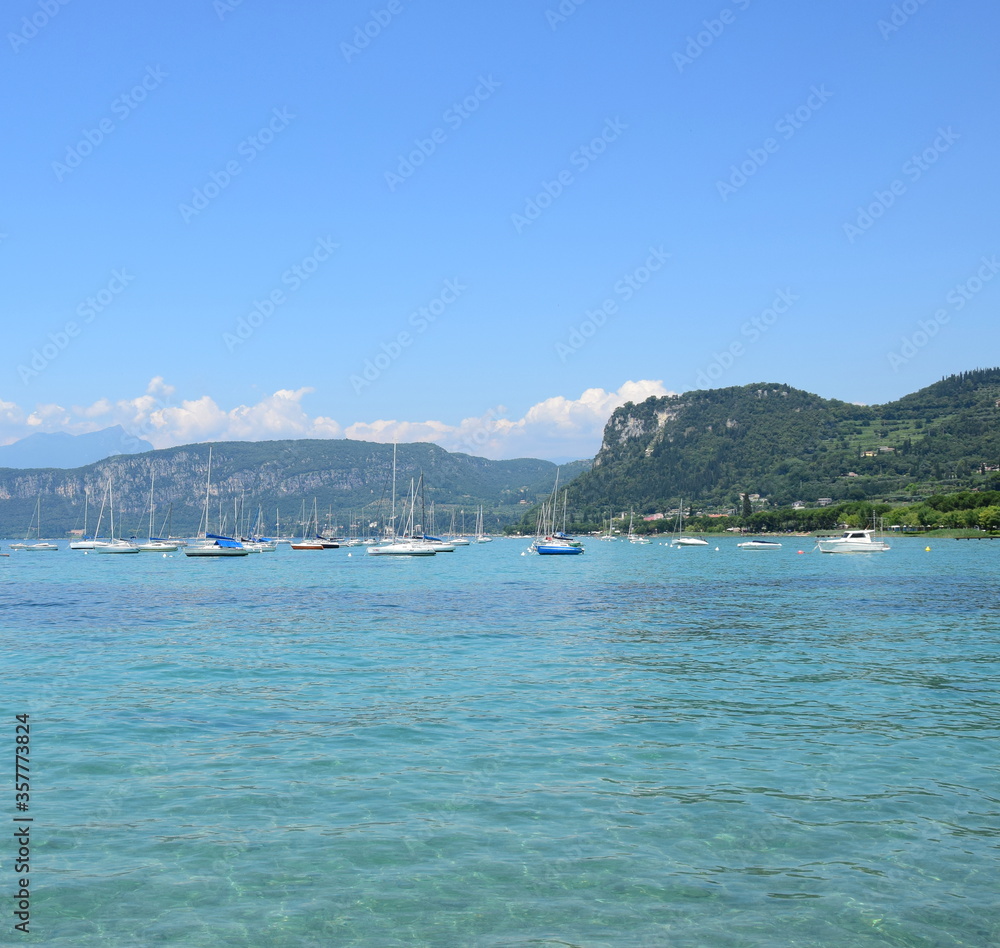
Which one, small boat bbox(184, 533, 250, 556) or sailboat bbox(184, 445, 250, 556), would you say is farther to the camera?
small boat bbox(184, 533, 250, 556)

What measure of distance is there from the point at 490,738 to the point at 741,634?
20533 millimetres

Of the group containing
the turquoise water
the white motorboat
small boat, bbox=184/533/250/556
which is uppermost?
the white motorboat

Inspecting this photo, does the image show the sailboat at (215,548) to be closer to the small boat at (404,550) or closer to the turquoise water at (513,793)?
the small boat at (404,550)

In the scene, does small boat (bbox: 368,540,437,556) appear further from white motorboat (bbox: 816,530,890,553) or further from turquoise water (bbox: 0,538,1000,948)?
turquoise water (bbox: 0,538,1000,948)

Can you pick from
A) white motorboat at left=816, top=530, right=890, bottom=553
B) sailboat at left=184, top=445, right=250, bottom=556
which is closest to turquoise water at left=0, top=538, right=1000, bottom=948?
white motorboat at left=816, top=530, right=890, bottom=553

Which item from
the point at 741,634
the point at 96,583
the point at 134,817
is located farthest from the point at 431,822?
the point at 96,583

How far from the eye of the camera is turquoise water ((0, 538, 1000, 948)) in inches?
373

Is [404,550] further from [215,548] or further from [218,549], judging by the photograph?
[215,548]

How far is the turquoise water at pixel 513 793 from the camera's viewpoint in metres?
9.48

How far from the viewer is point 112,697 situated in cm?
2200

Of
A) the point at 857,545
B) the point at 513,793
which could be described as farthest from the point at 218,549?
the point at 513,793

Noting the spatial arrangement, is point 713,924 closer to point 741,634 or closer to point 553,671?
point 553,671

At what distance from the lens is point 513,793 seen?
44.7ft

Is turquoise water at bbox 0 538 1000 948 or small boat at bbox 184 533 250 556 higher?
turquoise water at bbox 0 538 1000 948
